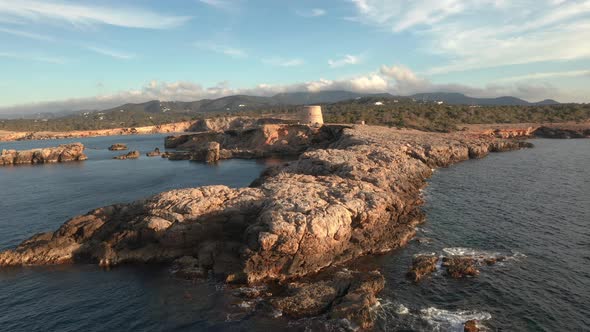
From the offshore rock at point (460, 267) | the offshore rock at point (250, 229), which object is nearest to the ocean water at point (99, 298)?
the offshore rock at point (250, 229)

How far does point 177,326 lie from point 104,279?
10.1 m

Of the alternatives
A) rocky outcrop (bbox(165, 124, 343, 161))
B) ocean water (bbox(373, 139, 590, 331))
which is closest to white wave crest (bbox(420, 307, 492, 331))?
ocean water (bbox(373, 139, 590, 331))

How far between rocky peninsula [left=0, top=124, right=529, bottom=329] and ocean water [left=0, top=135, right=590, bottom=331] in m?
1.39

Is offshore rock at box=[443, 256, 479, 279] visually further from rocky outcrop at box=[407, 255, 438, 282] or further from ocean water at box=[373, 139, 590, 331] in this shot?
rocky outcrop at box=[407, 255, 438, 282]

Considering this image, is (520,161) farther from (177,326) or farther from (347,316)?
(177,326)

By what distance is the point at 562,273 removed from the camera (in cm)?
2573

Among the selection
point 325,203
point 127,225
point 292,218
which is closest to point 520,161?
point 325,203

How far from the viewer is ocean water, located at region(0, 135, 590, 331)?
840 inches

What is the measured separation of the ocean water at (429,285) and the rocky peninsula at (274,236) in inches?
54.7

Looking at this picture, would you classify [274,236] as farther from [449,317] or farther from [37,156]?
[37,156]

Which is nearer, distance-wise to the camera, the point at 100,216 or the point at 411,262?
the point at 411,262

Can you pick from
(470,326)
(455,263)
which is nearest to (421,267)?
(455,263)

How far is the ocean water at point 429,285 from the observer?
840 inches

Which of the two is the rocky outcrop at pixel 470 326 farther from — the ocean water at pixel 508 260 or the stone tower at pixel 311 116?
the stone tower at pixel 311 116
